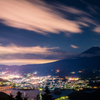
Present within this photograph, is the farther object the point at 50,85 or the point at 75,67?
the point at 75,67

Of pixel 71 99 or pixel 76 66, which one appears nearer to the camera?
pixel 71 99

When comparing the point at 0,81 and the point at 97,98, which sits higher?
the point at 0,81

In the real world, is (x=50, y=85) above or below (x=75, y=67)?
below

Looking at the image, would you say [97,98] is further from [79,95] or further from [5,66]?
[5,66]

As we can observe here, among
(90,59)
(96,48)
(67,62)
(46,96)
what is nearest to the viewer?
(46,96)

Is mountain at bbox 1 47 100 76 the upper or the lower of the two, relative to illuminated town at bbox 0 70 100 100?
upper

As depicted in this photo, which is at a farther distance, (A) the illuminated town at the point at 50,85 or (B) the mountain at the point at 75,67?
(B) the mountain at the point at 75,67

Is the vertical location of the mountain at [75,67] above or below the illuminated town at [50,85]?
above

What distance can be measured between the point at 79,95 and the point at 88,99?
3972 millimetres

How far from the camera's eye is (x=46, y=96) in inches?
577

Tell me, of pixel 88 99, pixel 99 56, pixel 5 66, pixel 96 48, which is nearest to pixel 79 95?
pixel 88 99

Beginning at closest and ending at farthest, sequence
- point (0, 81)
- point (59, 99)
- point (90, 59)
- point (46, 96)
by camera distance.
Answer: point (46, 96) → point (59, 99) → point (0, 81) → point (90, 59)

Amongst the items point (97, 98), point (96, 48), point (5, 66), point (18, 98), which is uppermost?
point (96, 48)

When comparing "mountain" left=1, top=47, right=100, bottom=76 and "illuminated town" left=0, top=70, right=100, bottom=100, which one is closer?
"illuminated town" left=0, top=70, right=100, bottom=100
